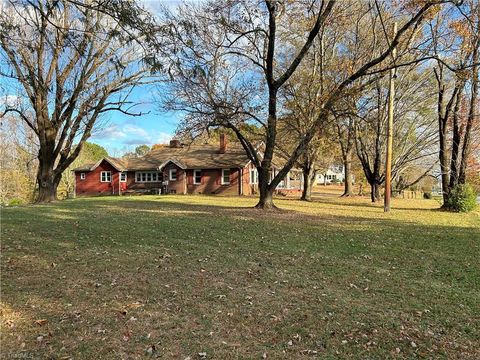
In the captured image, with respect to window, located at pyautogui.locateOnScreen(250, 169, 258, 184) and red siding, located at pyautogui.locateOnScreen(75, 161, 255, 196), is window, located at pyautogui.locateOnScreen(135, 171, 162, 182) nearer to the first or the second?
red siding, located at pyautogui.locateOnScreen(75, 161, 255, 196)

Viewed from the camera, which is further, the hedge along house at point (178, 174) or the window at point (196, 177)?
the window at point (196, 177)

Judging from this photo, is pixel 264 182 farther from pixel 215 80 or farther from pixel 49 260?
pixel 49 260

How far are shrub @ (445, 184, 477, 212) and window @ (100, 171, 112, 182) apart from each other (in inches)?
1191

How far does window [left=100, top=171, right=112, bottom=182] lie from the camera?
123 feet

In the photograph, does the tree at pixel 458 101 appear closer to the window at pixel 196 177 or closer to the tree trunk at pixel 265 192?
the tree trunk at pixel 265 192

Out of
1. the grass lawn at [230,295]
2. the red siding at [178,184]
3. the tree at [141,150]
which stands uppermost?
the tree at [141,150]

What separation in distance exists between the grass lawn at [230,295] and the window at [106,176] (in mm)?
27845

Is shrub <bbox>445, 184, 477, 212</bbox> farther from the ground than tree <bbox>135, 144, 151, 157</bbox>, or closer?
closer

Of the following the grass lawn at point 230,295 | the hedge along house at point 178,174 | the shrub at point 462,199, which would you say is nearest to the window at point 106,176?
the hedge along house at point 178,174

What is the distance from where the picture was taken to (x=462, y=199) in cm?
2016

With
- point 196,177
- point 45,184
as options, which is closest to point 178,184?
point 196,177

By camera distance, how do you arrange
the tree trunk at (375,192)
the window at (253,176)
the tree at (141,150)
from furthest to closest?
the tree at (141,150) < the window at (253,176) < the tree trunk at (375,192)

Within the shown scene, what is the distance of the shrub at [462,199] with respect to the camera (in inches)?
792

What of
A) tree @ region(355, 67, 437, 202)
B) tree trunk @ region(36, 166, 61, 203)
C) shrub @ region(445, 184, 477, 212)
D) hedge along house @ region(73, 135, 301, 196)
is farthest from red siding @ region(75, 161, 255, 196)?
shrub @ region(445, 184, 477, 212)
